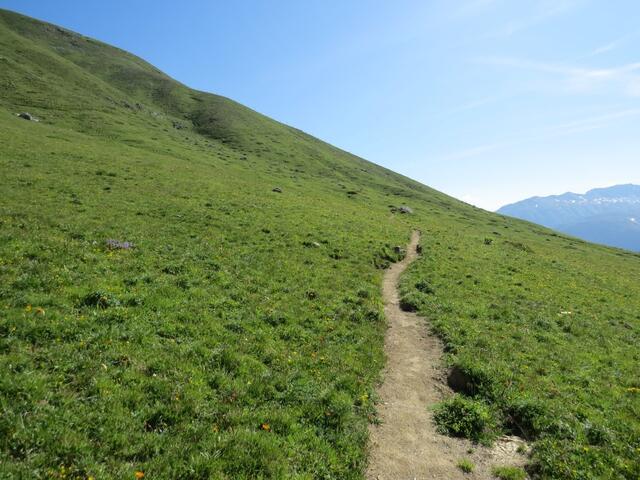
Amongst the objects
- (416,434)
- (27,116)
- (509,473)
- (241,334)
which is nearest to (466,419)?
(416,434)

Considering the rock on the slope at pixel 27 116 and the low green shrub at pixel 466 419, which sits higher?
the rock on the slope at pixel 27 116

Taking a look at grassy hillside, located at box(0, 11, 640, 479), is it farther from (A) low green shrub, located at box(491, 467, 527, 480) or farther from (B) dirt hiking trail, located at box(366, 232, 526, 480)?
(A) low green shrub, located at box(491, 467, 527, 480)

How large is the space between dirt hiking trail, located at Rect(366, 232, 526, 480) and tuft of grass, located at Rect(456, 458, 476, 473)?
103 millimetres

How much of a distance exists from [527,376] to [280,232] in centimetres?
2154

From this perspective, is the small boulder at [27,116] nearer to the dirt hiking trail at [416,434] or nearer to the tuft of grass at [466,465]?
the dirt hiking trail at [416,434]

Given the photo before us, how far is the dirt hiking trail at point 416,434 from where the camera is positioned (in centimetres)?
1042

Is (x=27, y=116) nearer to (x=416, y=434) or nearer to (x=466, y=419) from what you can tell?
(x=416, y=434)

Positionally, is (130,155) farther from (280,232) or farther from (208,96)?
(208,96)

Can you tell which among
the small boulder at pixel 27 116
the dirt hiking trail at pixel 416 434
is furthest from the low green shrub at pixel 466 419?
the small boulder at pixel 27 116

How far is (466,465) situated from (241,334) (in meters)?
9.00

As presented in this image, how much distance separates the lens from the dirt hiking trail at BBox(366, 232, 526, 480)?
1042cm

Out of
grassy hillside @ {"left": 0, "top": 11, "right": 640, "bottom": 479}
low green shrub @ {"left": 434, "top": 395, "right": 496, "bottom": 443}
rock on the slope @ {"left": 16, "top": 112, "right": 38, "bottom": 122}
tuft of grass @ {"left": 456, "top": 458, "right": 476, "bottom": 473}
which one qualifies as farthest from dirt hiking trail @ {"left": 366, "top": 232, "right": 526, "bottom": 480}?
rock on the slope @ {"left": 16, "top": 112, "right": 38, "bottom": 122}

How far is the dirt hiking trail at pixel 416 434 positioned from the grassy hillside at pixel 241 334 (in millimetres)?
637

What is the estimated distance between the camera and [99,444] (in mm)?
8297
